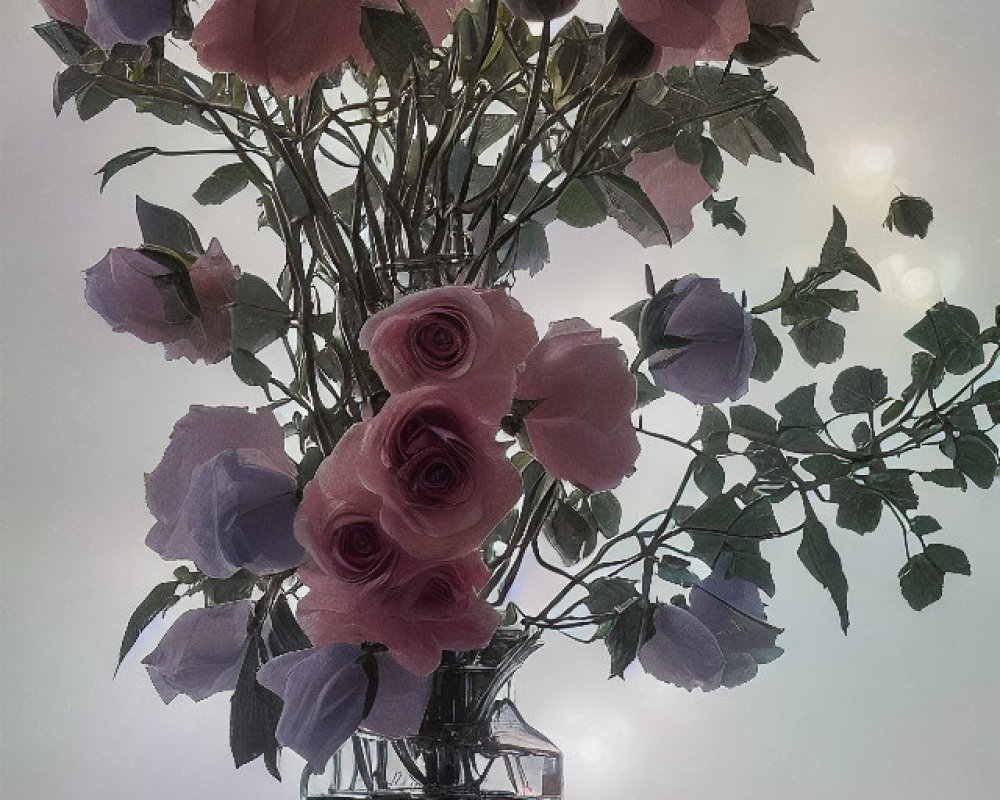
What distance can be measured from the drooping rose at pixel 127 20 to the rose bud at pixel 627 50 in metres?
0.15

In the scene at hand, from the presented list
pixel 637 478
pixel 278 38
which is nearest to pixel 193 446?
pixel 278 38

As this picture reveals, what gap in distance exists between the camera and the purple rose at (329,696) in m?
0.37

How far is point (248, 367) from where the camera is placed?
46 centimetres

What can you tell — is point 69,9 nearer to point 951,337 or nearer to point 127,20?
point 127,20

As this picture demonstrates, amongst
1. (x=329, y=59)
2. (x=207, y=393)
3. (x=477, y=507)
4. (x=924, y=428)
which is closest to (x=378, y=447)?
(x=477, y=507)

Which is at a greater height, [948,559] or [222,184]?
[222,184]

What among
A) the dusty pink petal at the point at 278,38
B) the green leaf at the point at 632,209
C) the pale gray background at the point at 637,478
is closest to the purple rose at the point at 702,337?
the green leaf at the point at 632,209

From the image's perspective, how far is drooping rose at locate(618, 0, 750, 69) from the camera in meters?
0.38

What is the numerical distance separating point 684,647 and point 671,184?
204 mm

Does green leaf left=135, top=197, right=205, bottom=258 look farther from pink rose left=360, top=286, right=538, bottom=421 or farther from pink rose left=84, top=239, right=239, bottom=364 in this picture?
pink rose left=360, top=286, right=538, bottom=421

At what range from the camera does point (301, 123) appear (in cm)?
47

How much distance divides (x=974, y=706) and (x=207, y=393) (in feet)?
2.22

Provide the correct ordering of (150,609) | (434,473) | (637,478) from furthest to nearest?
(637,478)
(150,609)
(434,473)

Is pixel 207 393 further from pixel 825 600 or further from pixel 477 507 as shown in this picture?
pixel 477 507
